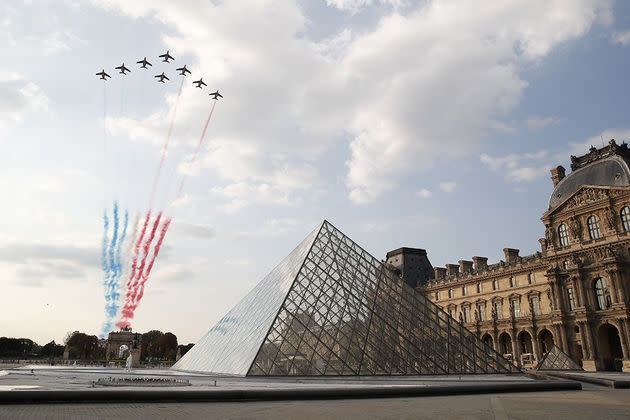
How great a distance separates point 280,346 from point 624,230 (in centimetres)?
3474

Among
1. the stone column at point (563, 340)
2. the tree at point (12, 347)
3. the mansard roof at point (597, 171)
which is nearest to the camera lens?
the mansard roof at point (597, 171)

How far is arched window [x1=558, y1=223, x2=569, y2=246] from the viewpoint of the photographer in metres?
46.1

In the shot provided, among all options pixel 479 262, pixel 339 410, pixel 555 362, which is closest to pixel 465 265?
pixel 479 262

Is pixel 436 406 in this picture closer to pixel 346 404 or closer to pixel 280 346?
pixel 346 404

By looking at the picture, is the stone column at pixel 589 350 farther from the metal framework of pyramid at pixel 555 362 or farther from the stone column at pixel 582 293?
the metal framework of pyramid at pixel 555 362

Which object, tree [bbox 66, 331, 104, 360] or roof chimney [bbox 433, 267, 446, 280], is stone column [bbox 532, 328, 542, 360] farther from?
tree [bbox 66, 331, 104, 360]

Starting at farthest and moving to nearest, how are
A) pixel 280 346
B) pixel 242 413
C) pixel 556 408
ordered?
pixel 280 346 < pixel 556 408 < pixel 242 413

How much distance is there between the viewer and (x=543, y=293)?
4862 centimetres

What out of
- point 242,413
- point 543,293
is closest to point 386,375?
point 242,413

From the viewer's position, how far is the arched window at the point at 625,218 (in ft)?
133

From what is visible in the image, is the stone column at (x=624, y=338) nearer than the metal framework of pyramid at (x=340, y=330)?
No

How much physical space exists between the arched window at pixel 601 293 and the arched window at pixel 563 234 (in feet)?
15.6

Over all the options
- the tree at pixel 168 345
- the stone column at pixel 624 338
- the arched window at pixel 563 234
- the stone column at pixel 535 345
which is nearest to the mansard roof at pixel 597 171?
the arched window at pixel 563 234

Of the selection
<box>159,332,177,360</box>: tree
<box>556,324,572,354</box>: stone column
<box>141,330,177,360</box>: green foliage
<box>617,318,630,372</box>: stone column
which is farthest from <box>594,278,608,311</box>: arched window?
<box>159,332,177,360</box>: tree
